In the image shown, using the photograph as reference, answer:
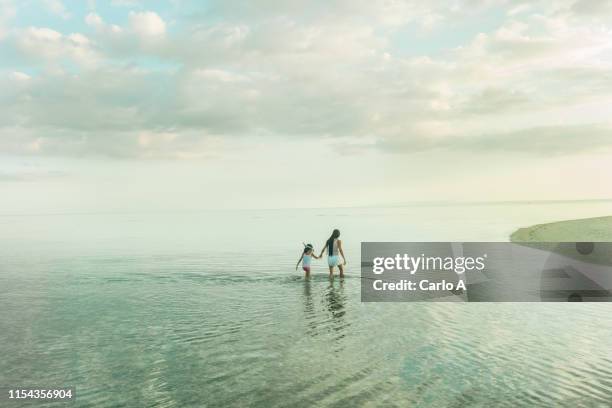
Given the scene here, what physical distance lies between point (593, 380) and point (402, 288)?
47.1ft

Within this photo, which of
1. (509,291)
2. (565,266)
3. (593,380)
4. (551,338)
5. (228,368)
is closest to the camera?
(593,380)

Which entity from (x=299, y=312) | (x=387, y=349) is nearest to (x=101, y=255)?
(x=299, y=312)

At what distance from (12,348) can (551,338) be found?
1826 cm

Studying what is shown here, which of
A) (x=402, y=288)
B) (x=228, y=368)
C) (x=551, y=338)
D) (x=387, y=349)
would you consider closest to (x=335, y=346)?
(x=387, y=349)

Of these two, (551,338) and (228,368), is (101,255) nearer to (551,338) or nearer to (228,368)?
(228,368)

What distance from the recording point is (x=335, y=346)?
15820 mm

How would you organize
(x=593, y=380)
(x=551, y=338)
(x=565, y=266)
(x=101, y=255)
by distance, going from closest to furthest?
(x=593, y=380), (x=551, y=338), (x=565, y=266), (x=101, y=255)

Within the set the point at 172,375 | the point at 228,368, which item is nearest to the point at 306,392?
the point at 228,368

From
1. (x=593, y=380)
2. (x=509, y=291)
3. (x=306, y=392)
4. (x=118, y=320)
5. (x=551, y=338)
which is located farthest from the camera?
(x=509, y=291)

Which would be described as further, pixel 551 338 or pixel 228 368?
pixel 551 338

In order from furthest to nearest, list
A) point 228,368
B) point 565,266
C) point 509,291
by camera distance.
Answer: point 565,266 → point 509,291 → point 228,368

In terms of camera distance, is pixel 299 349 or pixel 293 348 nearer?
pixel 299 349

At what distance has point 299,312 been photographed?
2088 centimetres

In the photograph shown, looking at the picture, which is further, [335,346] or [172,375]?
[335,346]
